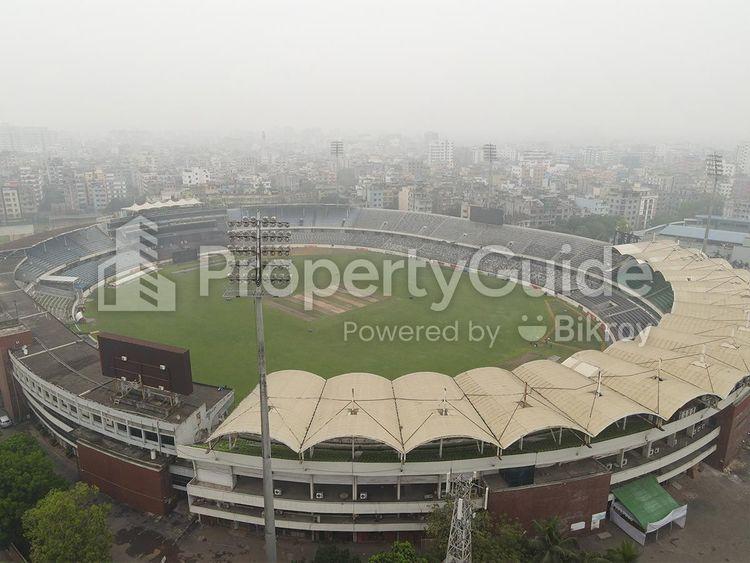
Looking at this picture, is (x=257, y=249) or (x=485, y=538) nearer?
(x=485, y=538)

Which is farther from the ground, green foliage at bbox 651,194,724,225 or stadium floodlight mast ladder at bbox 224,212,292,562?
stadium floodlight mast ladder at bbox 224,212,292,562

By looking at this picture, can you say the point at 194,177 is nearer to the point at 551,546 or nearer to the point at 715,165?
the point at 715,165

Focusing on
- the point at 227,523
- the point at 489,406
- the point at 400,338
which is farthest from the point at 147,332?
the point at 489,406

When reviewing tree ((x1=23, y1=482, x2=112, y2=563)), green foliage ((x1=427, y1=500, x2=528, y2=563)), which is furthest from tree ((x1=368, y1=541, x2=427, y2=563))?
tree ((x1=23, y1=482, x2=112, y2=563))

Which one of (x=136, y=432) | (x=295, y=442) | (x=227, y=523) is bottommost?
(x=227, y=523)

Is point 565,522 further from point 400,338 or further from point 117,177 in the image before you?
point 117,177

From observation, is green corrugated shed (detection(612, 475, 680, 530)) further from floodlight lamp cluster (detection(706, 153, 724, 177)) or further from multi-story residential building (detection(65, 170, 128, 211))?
multi-story residential building (detection(65, 170, 128, 211))

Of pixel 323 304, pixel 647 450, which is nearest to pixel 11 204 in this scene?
pixel 323 304
